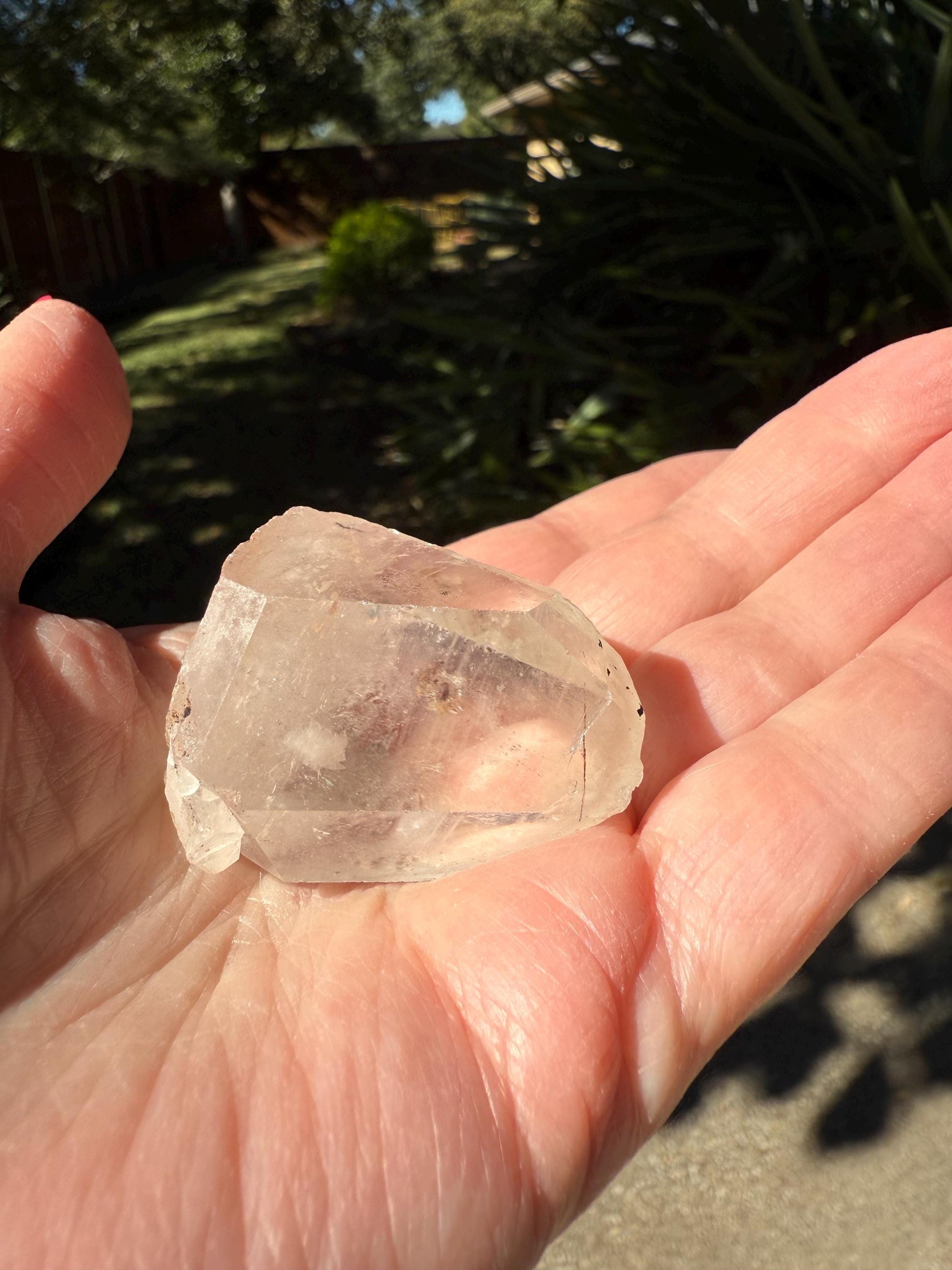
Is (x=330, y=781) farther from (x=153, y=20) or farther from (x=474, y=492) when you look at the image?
(x=153, y=20)

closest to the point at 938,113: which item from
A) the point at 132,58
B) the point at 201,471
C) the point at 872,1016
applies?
the point at 872,1016

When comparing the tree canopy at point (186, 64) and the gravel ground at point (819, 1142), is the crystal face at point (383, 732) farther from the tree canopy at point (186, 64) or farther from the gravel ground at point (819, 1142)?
the tree canopy at point (186, 64)

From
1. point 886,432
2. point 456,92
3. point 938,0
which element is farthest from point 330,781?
point 456,92

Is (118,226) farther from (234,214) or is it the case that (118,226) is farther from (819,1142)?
(819,1142)

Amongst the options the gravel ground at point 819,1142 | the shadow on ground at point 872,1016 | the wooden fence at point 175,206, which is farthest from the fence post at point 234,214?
the gravel ground at point 819,1142

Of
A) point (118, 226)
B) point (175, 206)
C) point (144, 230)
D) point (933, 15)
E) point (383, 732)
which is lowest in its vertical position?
point (144, 230)

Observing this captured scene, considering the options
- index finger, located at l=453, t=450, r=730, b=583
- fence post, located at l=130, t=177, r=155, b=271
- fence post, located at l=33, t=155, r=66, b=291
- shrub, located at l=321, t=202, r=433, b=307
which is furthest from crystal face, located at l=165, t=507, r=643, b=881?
fence post, located at l=130, t=177, r=155, b=271

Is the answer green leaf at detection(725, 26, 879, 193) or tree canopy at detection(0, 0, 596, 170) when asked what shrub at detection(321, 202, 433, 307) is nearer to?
tree canopy at detection(0, 0, 596, 170)
